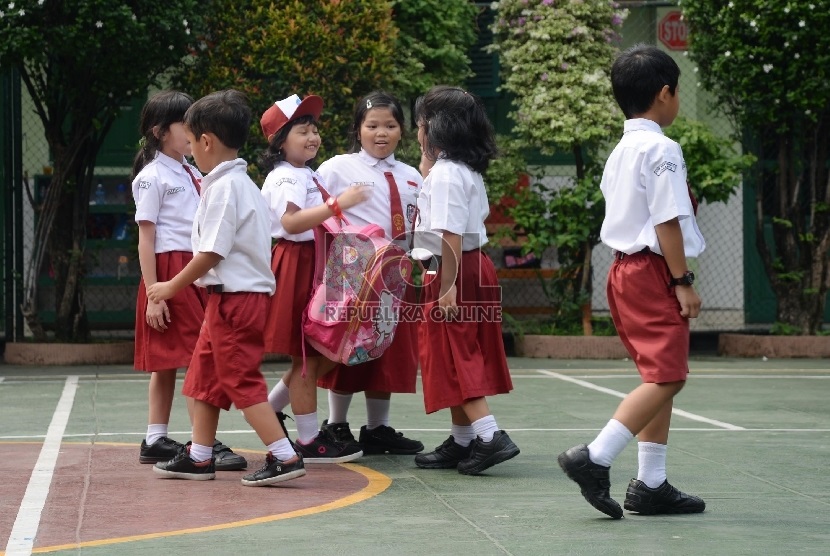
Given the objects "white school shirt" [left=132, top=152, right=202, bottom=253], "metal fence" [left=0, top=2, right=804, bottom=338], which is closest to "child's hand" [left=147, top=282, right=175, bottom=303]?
"white school shirt" [left=132, top=152, right=202, bottom=253]

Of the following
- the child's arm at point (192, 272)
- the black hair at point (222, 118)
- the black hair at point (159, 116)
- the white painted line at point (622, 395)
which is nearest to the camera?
the child's arm at point (192, 272)

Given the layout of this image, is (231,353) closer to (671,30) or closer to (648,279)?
(648,279)

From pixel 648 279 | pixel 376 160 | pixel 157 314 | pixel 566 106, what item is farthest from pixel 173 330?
pixel 566 106

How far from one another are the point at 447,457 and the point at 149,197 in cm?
177

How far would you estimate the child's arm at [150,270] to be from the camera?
6141 millimetres

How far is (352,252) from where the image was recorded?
616 centimetres

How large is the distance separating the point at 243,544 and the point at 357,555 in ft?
1.31

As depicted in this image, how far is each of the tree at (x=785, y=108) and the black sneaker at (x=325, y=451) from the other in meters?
6.70

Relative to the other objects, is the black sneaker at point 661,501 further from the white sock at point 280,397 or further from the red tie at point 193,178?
the red tie at point 193,178

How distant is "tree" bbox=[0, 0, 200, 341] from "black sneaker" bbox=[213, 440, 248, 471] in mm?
5617

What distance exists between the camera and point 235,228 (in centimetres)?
557

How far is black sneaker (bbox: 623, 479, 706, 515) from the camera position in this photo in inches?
198

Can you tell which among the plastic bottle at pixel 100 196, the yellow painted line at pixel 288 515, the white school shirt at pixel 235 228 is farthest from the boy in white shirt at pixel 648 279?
the plastic bottle at pixel 100 196

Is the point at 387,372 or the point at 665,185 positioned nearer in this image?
the point at 665,185
